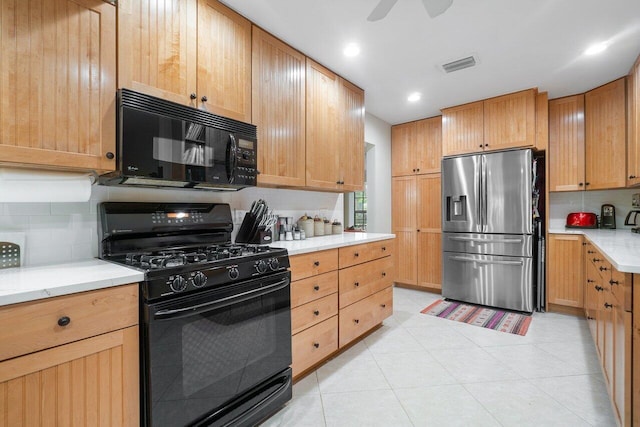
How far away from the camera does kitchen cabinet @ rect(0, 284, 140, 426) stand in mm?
934

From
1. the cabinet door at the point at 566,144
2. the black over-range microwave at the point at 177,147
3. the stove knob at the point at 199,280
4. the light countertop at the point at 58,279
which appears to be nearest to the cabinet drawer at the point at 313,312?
the stove knob at the point at 199,280

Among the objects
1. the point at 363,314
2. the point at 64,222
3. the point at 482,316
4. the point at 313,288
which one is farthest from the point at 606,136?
the point at 64,222

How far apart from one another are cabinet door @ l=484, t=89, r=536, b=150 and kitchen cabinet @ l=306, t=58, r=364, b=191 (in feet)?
5.15

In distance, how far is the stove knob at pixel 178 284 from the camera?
126 centimetres

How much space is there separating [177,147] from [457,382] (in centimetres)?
234

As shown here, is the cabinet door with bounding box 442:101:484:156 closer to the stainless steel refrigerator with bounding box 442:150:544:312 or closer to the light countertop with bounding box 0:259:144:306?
the stainless steel refrigerator with bounding box 442:150:544:312

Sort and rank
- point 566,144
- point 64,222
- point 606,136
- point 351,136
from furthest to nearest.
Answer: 1. point 566,144
2. point 606,136
3. point 351,136
4. point 64,222

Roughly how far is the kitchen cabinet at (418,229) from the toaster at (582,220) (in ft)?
4.82

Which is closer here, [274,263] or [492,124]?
[274,263]

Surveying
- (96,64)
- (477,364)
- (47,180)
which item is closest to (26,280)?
(47,180)

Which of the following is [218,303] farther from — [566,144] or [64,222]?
[566,144]

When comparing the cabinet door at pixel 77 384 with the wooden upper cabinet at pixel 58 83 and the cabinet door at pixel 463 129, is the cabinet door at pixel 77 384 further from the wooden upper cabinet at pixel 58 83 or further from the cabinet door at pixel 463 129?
the cabinet door at pixel 463 129

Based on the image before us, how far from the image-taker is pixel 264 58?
7.30ft

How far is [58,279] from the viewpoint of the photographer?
111 cm
